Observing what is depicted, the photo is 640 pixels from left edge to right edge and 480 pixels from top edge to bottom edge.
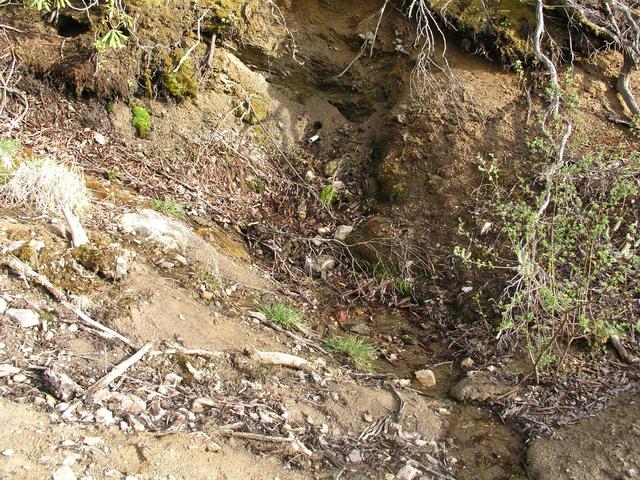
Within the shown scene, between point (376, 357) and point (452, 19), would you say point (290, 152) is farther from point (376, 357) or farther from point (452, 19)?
point (376, 357)

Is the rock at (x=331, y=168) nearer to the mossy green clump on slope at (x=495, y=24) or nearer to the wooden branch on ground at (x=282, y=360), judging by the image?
the mossy green clump on slope at (x=495, y=24)

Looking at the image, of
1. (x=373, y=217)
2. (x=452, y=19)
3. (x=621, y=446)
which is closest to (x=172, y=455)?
(x=621, y=446)

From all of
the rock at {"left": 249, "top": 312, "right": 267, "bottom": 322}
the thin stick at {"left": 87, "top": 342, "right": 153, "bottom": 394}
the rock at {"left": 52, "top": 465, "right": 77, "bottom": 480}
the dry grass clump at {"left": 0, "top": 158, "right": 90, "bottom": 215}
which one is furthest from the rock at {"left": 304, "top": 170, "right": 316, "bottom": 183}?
the rock at {"left": 52, "top": 465, "right": 77, "bottom": 480}

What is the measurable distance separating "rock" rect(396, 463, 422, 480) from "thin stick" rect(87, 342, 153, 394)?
1.44 meters

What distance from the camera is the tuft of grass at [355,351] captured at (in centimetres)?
369

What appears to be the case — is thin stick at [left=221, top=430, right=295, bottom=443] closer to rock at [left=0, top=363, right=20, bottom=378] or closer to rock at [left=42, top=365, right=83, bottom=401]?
rock at [left=42, top=365, right=83, bottom=401]

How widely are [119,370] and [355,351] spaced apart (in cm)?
161

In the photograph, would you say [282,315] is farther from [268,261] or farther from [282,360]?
[268,261]

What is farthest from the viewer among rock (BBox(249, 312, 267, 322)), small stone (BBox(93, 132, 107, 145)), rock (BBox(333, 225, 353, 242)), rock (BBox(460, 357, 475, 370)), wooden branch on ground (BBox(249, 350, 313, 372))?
rock (BBox(333, 225, 353, 242))

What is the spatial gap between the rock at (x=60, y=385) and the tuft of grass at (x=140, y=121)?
9.88 feet

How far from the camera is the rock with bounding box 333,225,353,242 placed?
5.05 m

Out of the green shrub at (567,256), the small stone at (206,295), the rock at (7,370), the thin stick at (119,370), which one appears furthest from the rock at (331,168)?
the rock at (7,370)

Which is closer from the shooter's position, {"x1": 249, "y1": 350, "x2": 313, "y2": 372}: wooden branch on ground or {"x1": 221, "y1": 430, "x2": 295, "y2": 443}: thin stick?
{"x1": 221, "y1": 430, "x2": 295, "y2": 443}: thin stick

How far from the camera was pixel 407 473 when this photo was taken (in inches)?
110
